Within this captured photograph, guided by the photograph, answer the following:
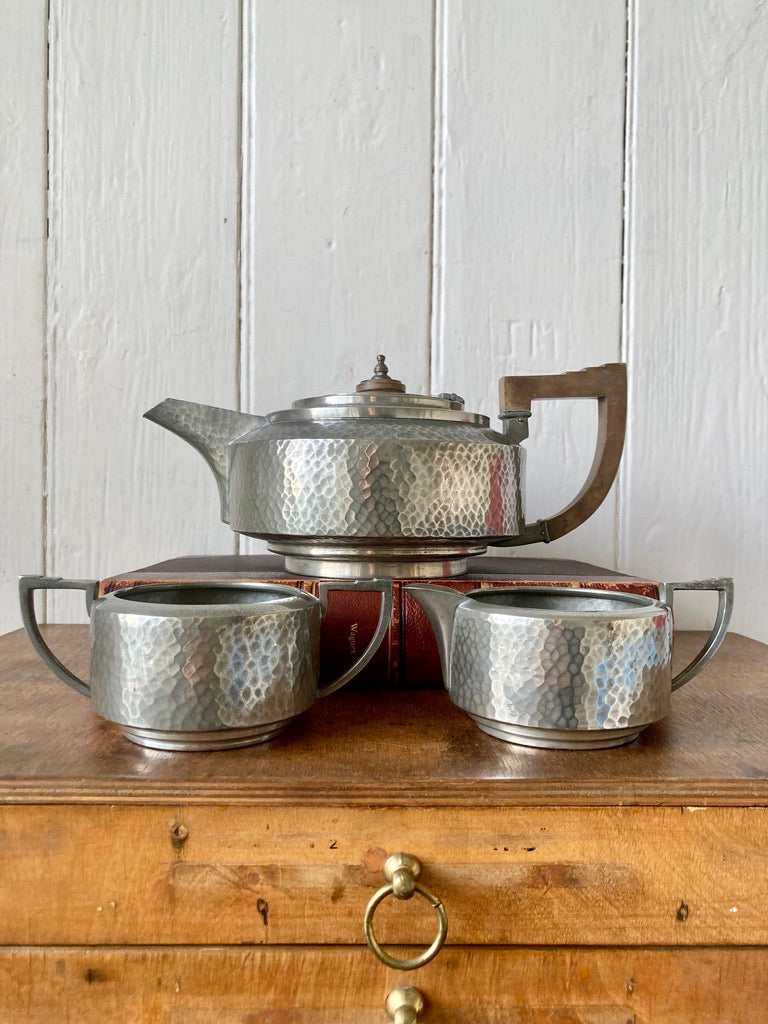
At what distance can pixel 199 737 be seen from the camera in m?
0.32

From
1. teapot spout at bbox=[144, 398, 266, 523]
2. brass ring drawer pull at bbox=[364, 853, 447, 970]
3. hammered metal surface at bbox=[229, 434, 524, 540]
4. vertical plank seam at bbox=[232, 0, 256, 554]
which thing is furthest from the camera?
vertical plank seam at bbox=[232, 0, 256, 554]

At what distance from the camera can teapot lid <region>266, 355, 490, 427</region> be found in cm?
42

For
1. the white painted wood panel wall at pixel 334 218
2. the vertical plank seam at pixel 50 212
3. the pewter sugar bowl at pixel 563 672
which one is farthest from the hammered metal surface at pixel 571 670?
the vertical plank seam at pixel 50 212

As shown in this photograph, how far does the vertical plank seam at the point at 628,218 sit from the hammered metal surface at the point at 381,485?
11.4 inches

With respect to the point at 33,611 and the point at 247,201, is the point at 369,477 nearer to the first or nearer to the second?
the point at 33,611

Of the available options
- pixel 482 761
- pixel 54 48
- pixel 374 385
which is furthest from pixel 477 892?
pixel 54 48

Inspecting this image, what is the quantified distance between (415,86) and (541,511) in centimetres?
40

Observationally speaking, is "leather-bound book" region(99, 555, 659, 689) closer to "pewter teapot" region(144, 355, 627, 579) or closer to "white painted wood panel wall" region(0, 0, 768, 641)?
"pewter teapot" region(144, 355, 627, 579)

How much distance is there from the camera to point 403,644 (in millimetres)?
428

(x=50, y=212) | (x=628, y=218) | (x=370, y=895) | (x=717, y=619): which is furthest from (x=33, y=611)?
(x=628, y=218)

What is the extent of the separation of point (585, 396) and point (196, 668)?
35cm

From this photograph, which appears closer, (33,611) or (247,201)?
(33,611)

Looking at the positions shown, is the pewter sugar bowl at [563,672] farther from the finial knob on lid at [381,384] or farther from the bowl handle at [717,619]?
the finial knob on lid at [381,384]

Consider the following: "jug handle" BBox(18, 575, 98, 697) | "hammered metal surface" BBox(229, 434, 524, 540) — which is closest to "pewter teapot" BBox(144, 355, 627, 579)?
"hammered metal surface" BBox(229, 434, 524, 540)
